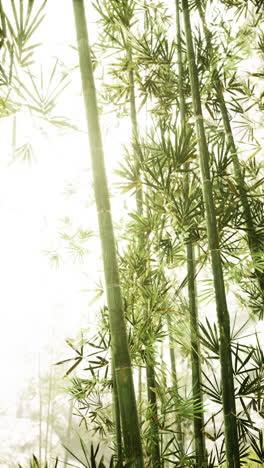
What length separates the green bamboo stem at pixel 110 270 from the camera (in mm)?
797

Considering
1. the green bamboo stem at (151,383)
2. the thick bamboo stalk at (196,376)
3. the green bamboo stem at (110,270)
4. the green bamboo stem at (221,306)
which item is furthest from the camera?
the green bamboo stem at (151,383)

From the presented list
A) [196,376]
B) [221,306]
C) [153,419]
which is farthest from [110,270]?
[153,419]

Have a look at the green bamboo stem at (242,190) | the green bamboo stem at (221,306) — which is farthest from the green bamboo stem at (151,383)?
the green bamboo stem at (242,190)

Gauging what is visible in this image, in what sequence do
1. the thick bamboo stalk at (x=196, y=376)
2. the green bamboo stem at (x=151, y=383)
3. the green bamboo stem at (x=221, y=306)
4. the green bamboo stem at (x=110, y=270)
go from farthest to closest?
1. the green bamboo stem at (x=151, y=383)
2. the thick bamboo stalk at (x=196, y=376)
3. the green bamboo stem at (x=221, y=306)
4. the green bamboo stem at (x=110, y=270)

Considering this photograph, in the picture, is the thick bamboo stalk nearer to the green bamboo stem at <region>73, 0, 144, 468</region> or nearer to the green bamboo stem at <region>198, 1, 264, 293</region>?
the green bamboo stem at <region>198, 1, 264, 293</region>

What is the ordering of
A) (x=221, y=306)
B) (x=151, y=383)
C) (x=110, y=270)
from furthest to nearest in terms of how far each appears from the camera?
(x=151, y=383), (x=221, y=306), (x=110, y=270)

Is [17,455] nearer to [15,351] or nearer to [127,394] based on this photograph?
[15,351]

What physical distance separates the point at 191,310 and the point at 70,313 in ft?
65.4

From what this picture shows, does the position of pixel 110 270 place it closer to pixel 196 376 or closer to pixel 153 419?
pixel 196 376

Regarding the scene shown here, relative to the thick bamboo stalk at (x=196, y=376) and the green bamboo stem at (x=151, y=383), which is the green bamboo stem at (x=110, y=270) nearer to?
the green bamboo stem at (x=151, y=383)

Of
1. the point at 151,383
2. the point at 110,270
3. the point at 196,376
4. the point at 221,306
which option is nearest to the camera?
the point at 110,270

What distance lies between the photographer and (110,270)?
874 millimetres

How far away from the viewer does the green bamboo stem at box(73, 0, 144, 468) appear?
0.80 meters

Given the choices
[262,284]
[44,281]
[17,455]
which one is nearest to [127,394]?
[262,284]
